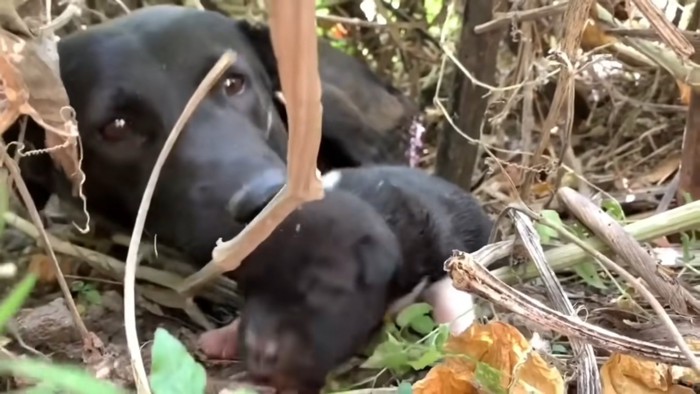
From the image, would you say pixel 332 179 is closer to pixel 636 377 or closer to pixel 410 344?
pixel 410 344

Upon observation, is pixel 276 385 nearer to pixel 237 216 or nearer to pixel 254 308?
pixel 254 308

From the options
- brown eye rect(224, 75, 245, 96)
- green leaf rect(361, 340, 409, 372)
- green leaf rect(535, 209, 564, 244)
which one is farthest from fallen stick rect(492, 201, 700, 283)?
brown eye rect(224, 75, 245, 96)

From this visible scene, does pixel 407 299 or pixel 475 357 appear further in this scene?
pixel 407 299

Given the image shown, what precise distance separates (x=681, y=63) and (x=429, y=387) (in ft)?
1.81

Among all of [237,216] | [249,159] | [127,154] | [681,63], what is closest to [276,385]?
[237,216]

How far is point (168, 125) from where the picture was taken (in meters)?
1.25

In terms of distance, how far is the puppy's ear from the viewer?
1.01 metres

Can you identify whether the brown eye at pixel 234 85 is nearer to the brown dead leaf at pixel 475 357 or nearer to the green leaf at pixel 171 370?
the brown dead leaf at pixel 475 357

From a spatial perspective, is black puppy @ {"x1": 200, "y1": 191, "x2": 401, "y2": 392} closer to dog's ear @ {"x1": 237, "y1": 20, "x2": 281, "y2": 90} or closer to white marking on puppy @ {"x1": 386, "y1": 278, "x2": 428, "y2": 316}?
white marking on puppy @ {"x1": 386, "y1": 278, "x2": 428, "y2": 316}

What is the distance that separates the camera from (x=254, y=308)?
0.96 metres

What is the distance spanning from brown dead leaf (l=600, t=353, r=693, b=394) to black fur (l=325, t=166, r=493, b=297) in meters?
0.33

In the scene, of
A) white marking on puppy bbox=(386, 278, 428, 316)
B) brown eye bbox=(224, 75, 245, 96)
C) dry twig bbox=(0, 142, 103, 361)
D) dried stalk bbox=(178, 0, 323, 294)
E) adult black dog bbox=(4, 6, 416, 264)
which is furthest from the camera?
brown eye bbox=(224, 75, 245, 96)

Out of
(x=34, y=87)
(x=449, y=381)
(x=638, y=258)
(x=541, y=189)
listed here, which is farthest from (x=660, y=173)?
(x=34, y=87)

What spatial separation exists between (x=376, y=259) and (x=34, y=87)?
37 cm
